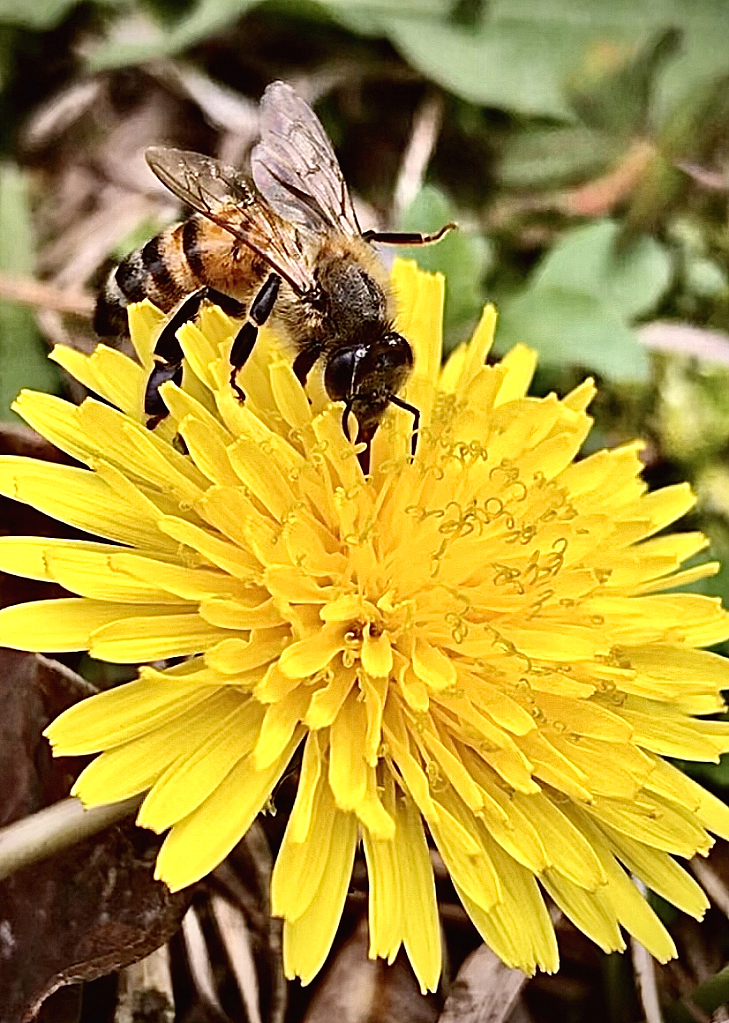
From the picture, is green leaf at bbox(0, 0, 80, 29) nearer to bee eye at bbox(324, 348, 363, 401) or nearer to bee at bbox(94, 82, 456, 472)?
bee at bbox(94, 82, 456, 472)

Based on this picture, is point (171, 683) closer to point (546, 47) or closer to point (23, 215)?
point (23, 215)

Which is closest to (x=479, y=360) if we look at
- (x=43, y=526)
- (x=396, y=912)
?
(x=43, y=526)

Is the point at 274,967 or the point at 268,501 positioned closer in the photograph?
the point at 268,501

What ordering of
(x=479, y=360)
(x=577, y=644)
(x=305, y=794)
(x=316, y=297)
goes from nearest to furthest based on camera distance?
(x=305, y=794) → (x=577, y=644) → (x=316, y=297) → (x=479, y=360)

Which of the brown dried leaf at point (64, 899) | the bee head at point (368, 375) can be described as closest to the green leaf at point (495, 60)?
the bee head at point (368, 375)

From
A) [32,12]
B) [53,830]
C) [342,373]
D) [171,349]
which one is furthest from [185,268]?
[32,12]

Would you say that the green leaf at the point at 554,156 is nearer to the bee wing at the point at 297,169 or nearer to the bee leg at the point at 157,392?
the bee wing at the point at 297,169
